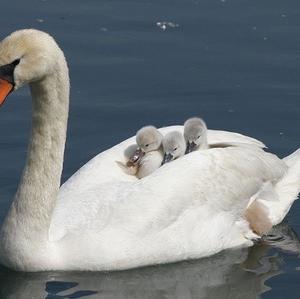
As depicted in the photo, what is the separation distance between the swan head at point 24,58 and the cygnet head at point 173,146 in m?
1.84

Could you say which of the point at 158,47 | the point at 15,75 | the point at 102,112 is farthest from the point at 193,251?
the point at 158,47

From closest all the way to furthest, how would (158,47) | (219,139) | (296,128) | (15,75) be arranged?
(15,75) < (219,139) < (296,128) < (158,47)

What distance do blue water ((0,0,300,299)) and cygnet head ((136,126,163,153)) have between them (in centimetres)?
105

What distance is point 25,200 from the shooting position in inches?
372

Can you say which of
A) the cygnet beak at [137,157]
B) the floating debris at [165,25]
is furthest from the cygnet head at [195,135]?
the floating debris at [165,25]

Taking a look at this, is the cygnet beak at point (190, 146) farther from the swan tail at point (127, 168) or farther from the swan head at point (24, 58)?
the swan head at point (24, 58)

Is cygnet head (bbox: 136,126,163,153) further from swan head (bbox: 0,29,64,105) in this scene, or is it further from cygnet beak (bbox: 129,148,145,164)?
swan head (bbox: 0,29,64,105)

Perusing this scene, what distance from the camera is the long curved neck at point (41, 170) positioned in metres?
9.09

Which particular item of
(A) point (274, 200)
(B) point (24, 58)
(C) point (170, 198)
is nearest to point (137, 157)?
(C) point (170, 198)

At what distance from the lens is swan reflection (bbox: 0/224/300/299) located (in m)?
9.35

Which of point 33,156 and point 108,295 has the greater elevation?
point 33,156

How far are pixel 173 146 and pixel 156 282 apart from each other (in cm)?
126

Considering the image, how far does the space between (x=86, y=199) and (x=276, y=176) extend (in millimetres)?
1889

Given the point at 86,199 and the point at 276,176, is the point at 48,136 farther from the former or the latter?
the point at 276,176
